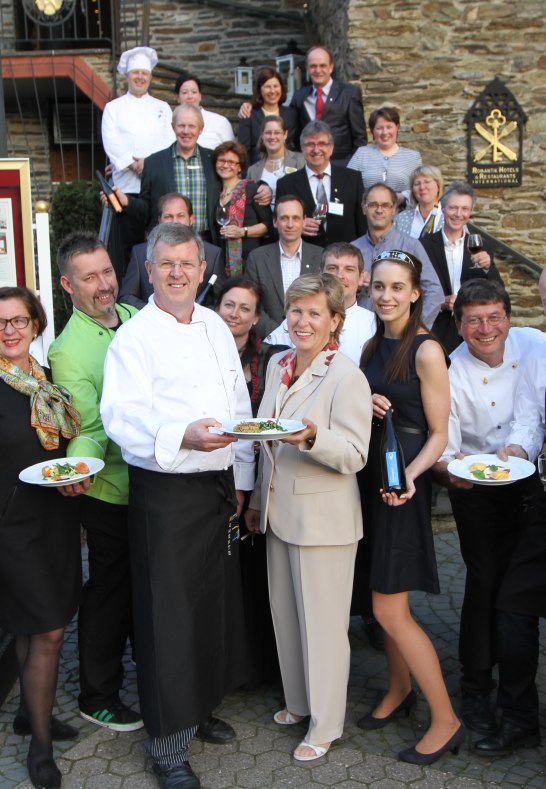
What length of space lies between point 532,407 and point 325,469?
94 cm

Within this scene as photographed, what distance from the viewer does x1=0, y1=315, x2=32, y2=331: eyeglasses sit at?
11.9 feet

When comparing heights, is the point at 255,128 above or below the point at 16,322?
above

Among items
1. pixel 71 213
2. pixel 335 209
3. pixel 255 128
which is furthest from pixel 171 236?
pixel 71 213

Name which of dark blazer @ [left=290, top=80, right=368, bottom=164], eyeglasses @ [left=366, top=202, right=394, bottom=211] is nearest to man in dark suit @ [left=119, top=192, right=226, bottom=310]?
eyeglasses @ [left=366, top=202, right=394, bottom=211]

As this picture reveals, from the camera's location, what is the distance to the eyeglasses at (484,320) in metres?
3.91

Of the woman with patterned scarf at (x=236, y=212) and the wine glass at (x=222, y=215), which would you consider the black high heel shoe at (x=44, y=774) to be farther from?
the wine glass at (x=222, y=215)

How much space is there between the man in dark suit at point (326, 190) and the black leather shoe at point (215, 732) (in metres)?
3.78

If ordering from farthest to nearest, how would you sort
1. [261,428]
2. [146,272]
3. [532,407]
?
[146,272] → [532,407] → [261,428]

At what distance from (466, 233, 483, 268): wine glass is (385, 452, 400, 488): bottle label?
119 inches

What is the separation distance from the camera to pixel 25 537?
3555 mm

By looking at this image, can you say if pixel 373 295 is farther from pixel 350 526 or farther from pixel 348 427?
pixel 350 526

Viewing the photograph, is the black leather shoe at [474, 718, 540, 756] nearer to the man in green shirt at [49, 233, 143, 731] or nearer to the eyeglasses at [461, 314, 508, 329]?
the man in green shirt at [49, 233, 143, 731]

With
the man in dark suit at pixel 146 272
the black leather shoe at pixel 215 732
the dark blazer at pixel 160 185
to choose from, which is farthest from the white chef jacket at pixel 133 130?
the black leather shoe at pixel 215 732

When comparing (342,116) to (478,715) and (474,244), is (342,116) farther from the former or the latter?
(478,715)
